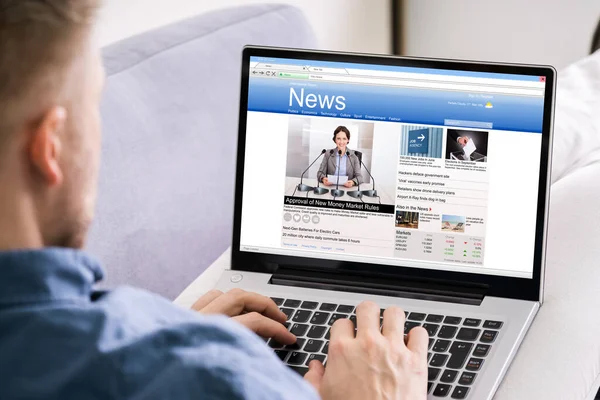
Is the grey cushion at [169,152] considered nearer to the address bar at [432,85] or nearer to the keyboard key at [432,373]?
the address bar at [432,85]

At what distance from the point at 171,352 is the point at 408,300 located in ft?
1.76

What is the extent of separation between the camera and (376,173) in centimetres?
100

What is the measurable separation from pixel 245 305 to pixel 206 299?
5cm

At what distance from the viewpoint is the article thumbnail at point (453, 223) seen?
981mm

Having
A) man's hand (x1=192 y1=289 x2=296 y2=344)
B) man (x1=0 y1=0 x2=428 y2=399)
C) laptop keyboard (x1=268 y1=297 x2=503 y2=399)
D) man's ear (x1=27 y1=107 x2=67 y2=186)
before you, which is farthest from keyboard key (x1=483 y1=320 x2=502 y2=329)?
man's ear (x1=27 y1=107 x2=67 y2=186)

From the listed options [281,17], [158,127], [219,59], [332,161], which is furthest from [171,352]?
[281,17]

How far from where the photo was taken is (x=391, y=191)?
100 centimetres

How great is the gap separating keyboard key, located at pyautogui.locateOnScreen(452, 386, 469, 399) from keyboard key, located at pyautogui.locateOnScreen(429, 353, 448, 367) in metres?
0.04

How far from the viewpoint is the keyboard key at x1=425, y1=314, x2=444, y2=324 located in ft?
3.10

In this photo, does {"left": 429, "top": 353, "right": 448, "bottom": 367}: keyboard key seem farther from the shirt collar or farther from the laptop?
the shirt collar

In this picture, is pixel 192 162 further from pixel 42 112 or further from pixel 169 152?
pixel 42 112

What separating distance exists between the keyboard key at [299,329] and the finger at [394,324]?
107 millimetres

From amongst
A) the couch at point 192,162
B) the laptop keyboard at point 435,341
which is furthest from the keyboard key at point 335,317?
the couch at point 192,162

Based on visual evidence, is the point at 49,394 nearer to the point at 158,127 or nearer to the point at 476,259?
the point at 476,259
